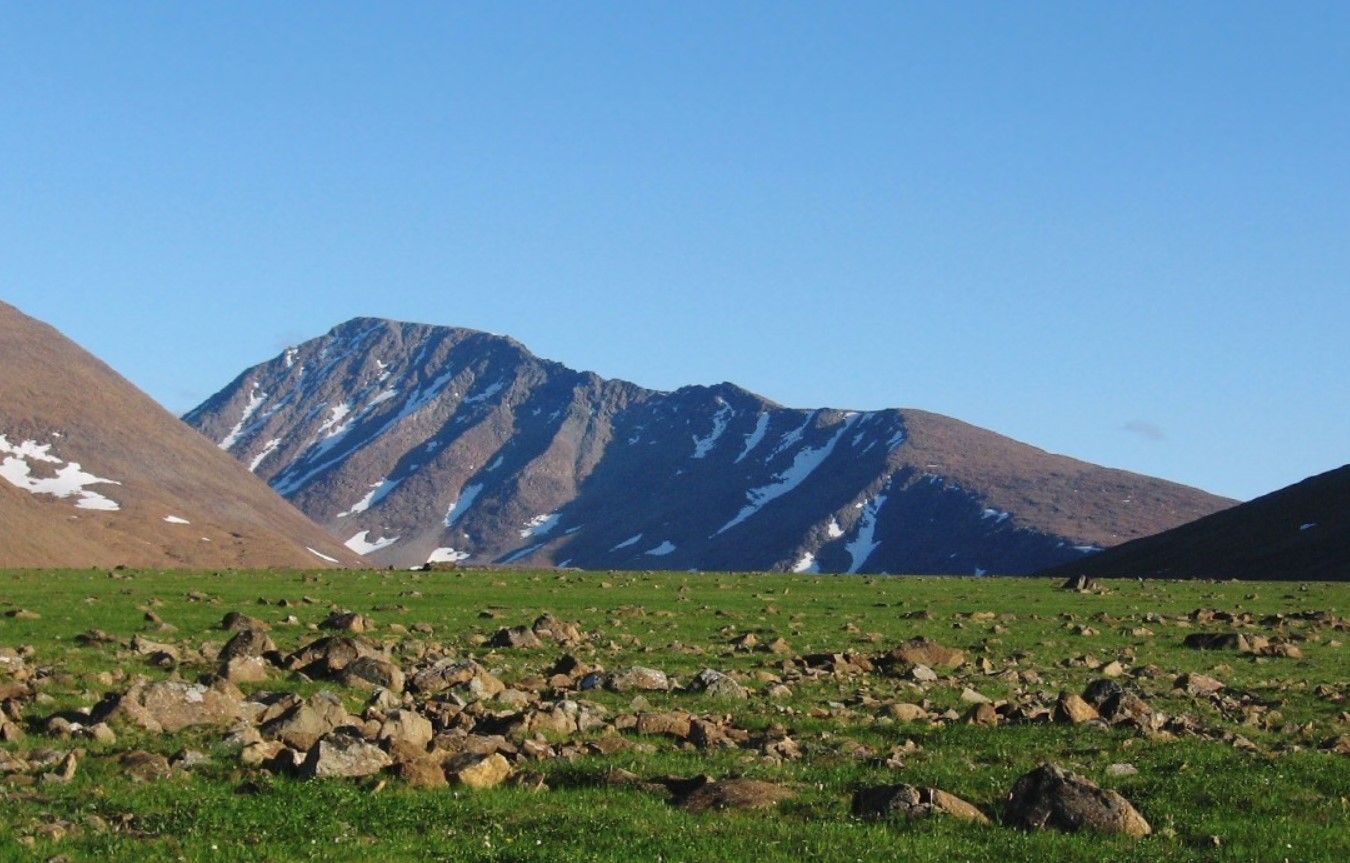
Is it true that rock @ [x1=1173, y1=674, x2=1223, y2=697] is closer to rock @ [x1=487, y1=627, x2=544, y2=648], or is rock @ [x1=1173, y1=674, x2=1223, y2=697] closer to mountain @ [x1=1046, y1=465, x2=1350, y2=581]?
rock @ [x1=487, y1=627, x2=544, y2=648]

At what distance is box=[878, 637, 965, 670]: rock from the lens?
35.5 m

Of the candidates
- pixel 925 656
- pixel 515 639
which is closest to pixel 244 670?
pixel 515 639

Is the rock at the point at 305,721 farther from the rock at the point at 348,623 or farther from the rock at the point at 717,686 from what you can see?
the rock at the point at 348,623

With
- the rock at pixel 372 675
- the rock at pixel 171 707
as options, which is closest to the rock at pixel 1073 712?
the rock at pixel 372 675

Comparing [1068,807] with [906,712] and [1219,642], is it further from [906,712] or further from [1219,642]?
[1219,642]

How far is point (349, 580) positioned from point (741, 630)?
34168mm

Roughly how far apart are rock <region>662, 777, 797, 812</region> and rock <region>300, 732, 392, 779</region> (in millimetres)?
4206

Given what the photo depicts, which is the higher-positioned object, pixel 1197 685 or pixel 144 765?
pixel 1197 685

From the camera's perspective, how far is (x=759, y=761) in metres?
21.3

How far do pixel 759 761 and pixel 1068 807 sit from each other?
5.43 metres

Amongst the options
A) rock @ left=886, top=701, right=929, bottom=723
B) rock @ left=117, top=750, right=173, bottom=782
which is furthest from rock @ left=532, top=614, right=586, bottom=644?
rock @ left=117, top=750, right=173, bottom=782

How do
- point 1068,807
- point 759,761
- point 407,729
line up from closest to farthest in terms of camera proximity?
point 1068,807 < point 759,761 < point 407,729

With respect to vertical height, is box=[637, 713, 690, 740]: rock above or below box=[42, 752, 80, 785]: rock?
above

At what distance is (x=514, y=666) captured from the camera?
34406 mm
